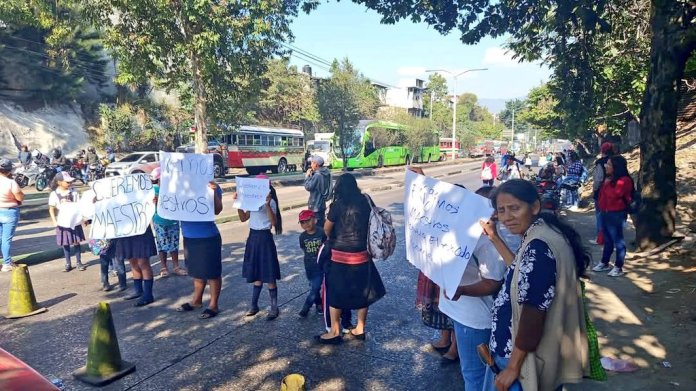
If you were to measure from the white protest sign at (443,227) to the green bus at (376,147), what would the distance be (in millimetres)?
27991

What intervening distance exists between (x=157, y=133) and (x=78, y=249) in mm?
26707

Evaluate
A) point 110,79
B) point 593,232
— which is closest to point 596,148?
point 593,232

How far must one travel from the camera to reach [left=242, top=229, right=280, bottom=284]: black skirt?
5262mm

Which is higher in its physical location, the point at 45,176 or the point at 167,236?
the point at 45,176

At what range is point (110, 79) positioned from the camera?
34.7 m

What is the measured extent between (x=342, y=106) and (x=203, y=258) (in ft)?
84.1

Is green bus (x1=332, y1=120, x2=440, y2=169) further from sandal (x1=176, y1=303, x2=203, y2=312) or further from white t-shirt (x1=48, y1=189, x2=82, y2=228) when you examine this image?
sandal (x1=176, y1=303, x2=203, y2=312)

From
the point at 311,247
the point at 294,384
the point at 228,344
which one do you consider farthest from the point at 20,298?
the point at 294,384

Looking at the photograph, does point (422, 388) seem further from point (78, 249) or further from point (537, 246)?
point (78, 249)

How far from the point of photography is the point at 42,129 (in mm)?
28500

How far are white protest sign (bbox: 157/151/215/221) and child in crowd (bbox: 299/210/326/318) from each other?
1064 mm

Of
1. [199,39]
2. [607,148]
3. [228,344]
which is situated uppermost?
[199,39]

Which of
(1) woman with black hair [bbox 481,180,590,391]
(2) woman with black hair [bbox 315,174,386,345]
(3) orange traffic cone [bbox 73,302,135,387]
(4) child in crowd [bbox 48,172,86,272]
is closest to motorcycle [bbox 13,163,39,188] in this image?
(4) child in crowd [bbox 48,172,86,272]

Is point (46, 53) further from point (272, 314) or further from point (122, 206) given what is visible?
point (272, 314)
